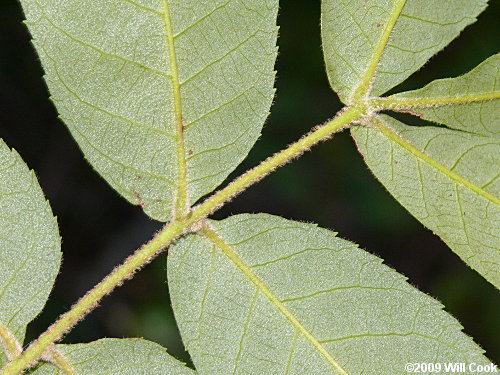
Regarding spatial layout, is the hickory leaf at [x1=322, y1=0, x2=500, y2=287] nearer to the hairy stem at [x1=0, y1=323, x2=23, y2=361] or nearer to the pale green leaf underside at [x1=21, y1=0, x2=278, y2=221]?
the pale green leaf underside at [x1=21, y1=0, x2=278, y2=221]

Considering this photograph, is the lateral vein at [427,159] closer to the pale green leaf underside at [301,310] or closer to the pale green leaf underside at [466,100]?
the pale green leaf underside at [466,100]

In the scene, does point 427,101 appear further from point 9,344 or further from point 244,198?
point 244,198

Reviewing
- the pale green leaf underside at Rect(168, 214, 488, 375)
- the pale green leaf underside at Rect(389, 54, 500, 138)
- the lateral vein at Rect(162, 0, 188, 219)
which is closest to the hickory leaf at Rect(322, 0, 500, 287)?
the pale green leaf underside at Rect(389, 54, 500, 138)

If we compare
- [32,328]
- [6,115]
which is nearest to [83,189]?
[6,115]

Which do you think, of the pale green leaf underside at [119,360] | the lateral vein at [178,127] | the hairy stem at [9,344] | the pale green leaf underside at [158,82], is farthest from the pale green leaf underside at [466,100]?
the hairy stem at [9,344]

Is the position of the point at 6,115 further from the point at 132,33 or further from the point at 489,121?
the point at 489,121
